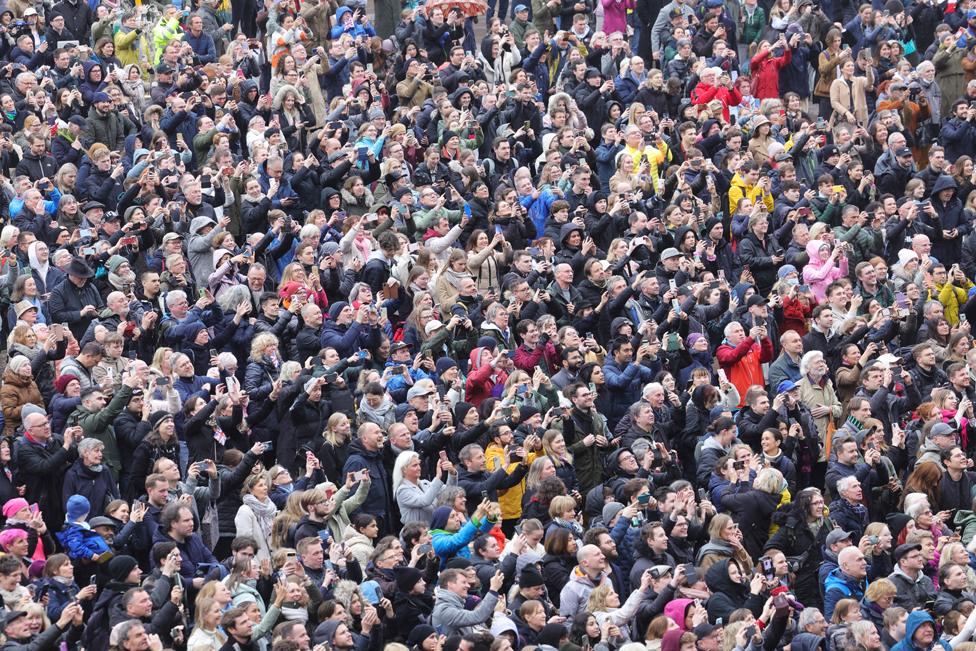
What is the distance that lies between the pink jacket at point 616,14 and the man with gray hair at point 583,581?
13097mm

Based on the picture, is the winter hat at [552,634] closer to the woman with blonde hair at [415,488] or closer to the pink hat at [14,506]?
the woman with blonde hair at [415,488]

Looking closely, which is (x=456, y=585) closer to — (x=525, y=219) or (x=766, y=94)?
(x=525, y=219)

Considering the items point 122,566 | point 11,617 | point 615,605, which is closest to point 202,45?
point 122,566

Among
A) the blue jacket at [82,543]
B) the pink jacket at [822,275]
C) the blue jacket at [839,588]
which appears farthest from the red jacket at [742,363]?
the blue jacket at [82,543]

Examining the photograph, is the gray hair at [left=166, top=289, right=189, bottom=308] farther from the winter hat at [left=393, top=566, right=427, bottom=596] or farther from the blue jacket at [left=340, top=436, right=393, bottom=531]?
the winter hat at [left=393, top=566, right=427, bottom=596]

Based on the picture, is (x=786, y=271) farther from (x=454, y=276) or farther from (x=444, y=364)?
(x=444, y=364)

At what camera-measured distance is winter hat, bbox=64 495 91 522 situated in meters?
14.4

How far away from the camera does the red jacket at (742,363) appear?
58.6 ft

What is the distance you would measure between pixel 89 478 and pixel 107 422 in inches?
25.0

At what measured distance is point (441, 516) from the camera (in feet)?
48.6

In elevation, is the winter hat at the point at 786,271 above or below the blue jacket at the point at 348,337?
below

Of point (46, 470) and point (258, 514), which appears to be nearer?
point (258, 514)

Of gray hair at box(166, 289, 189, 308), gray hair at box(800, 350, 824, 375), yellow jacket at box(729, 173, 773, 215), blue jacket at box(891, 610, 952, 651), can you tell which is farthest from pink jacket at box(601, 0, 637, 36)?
blue jacket at box(891, 610, 952, 651)

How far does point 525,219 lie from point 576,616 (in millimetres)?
7063
